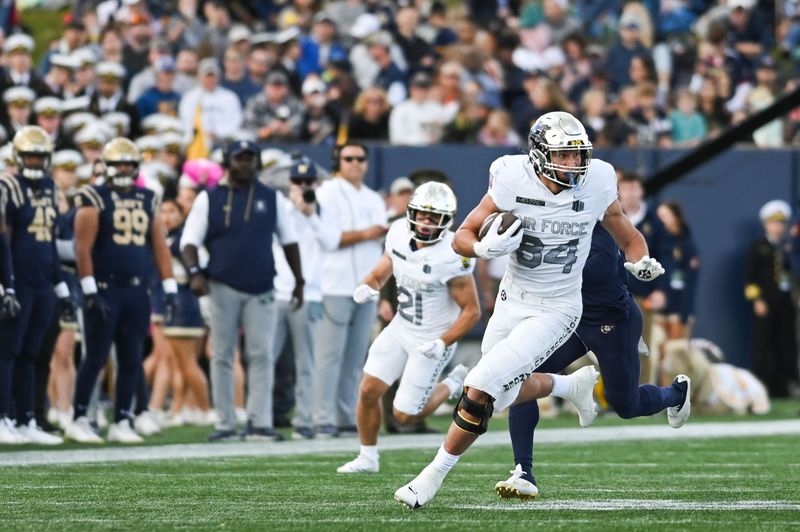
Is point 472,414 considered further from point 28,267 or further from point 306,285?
point 306,285

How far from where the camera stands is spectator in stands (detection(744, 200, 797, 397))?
56.4ft

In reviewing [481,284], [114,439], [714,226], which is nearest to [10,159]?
[114,439]

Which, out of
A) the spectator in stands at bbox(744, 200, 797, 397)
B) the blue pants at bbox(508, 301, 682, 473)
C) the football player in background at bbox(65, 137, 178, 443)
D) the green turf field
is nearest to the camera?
the green turf field

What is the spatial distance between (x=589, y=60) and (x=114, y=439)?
9357mm

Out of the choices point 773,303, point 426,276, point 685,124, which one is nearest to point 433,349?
point 426,276

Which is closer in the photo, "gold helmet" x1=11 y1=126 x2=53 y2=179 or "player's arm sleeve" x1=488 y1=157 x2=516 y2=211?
"player's arm sleeve" x1=488 y1=157 x2=516 y2=211

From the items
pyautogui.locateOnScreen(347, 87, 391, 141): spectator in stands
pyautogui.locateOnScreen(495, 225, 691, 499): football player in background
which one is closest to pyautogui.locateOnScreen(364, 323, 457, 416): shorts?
pyautogui.locateOnScreen(495, 225, 691, 499): football player in background

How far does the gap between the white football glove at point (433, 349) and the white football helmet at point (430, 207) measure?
0.71 meters

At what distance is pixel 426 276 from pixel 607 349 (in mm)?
1865

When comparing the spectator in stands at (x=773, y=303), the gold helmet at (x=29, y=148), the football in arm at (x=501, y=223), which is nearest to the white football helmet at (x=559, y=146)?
the football in arm at (x=501, y=223)

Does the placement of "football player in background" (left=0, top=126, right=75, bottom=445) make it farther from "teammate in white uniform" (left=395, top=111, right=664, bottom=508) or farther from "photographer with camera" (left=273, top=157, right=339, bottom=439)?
"teammate in white uniform" (left=395, top=111, right=664, bottom=508)

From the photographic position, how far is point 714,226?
1794 centimetres

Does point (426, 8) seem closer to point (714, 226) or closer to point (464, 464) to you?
point (714, 226)

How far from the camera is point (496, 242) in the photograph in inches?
275
